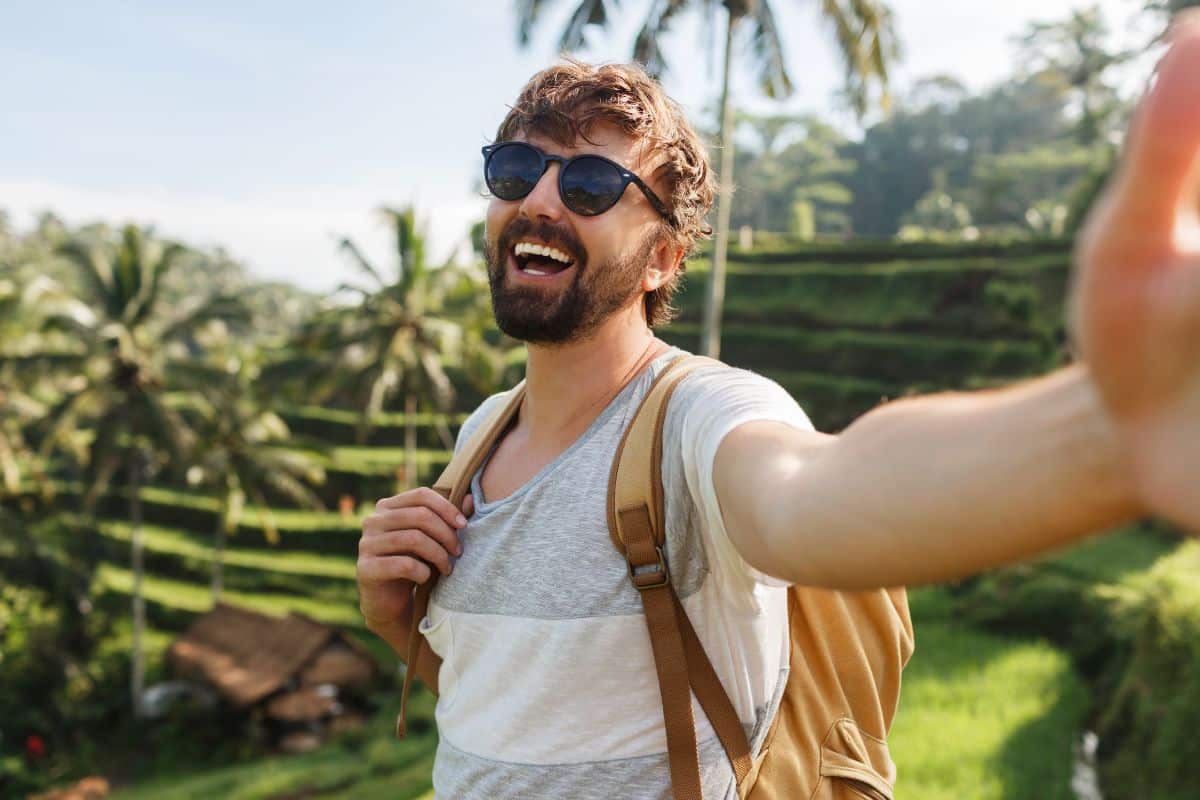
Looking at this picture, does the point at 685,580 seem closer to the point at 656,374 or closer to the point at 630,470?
the point at 630,470

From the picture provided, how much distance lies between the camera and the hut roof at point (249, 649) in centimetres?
1395

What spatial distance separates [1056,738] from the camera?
25.5 feet

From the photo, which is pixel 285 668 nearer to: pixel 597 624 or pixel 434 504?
pixel 434 504

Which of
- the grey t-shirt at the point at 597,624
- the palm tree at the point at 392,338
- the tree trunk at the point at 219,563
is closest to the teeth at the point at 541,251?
the grey t-shirt at the point at 597,624

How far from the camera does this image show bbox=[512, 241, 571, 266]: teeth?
3.96 feet

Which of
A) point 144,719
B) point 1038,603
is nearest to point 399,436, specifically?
point 144,719

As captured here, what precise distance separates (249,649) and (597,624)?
15194 mm

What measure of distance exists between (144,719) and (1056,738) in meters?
13.6

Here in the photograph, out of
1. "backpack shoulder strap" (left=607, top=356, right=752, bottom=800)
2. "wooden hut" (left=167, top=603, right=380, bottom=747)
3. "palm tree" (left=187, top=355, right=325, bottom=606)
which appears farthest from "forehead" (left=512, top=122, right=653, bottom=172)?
"palm tree" (left=187, top=355, right=325, bottom=606)

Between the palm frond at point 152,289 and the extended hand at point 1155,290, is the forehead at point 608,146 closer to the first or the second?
the extended hand at point 1155,290

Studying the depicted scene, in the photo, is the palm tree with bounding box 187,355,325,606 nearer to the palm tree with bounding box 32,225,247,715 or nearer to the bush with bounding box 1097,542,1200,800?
the palm tree with bounding box 32,225,247,715

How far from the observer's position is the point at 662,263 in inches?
53.3

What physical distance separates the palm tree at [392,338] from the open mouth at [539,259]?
13319 millimetres

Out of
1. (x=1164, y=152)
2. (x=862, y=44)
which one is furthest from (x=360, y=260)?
(x=1164, y=152)
